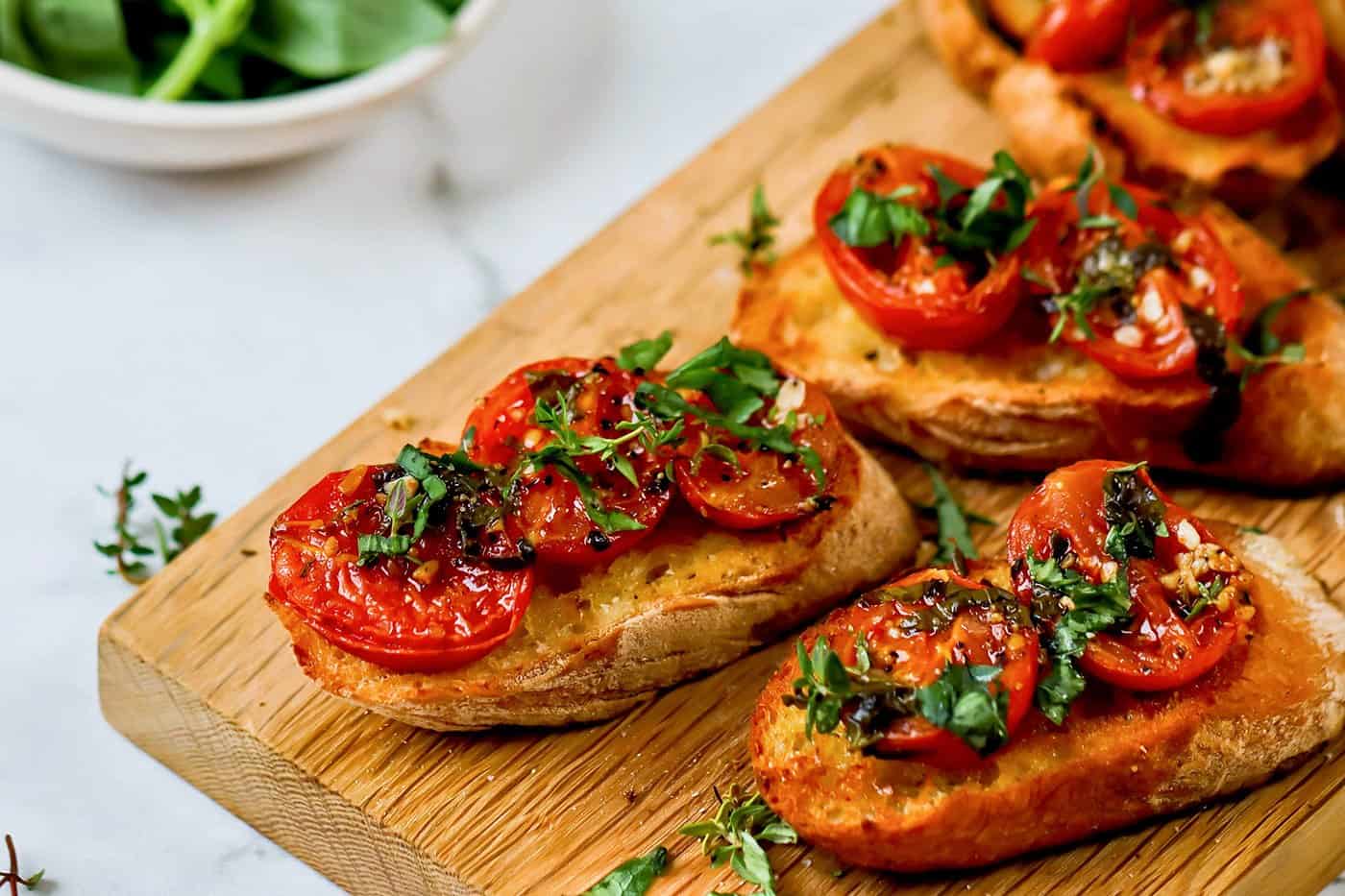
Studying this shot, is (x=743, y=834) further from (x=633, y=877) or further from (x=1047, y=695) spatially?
(x=1047, y=695)

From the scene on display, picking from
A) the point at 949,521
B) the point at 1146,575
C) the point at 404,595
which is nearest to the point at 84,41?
the point at 404,595

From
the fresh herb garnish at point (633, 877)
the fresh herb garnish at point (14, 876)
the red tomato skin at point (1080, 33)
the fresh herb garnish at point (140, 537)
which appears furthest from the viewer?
the red tomato skin at point (1080, 33)

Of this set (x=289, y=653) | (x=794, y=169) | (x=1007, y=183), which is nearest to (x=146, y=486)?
(x=289, y=653)

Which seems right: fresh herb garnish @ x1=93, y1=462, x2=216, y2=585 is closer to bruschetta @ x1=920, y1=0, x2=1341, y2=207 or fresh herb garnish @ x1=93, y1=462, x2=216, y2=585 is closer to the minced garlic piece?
bruschetta @ x1=920, y1=0, x2=1341, y2=207

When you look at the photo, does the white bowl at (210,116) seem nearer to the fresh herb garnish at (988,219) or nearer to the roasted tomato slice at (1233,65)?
the fresh herb garnish at (988,219)

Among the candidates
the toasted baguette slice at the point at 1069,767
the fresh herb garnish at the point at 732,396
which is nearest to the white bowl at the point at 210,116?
the fresh herb garnish at the point at 732,396

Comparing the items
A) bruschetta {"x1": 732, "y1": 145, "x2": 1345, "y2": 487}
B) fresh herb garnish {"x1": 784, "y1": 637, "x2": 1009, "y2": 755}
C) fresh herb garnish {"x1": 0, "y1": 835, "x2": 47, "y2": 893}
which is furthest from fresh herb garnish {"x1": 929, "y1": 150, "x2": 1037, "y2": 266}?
fresh herb garnish {"x1": 0, "y1": 835, "x2": 47, "y2": 893}

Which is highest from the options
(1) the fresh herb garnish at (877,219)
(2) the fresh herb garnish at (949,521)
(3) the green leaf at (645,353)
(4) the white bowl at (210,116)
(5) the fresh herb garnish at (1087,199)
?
(4) the white bowl at (210,116)

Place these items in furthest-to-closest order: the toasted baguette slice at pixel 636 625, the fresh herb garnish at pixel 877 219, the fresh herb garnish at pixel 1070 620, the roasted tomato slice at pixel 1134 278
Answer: the fresh herb garnish at pixel 877 219
the roasted tomato slice at pixel 1134 278
the toasted baguette slice at pixel 636 625
the fresh herb garnish at pixel 1070 620
